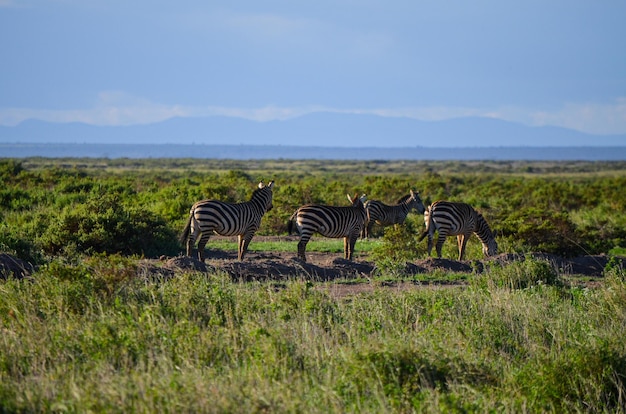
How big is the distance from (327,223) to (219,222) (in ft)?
8.21

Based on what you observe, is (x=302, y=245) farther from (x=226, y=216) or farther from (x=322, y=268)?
(x=322, y=268)

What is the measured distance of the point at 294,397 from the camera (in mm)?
6938

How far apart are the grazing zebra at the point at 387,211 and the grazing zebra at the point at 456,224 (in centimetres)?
461

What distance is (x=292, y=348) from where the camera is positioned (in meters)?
8.23

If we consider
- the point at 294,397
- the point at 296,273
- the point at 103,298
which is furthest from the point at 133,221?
the point at 294,397

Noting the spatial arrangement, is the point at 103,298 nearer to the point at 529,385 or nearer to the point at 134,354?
the point at 134,354

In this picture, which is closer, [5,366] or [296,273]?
[5,366]

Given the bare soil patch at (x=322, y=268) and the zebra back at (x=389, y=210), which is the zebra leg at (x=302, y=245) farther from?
the zebra back at (x=389, y=210)

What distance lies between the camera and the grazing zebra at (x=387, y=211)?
23.9 meters

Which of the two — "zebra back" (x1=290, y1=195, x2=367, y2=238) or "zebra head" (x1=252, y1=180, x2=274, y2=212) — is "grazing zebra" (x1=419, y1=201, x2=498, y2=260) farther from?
"zebra head" (x1=252, y1=180, x2=274, y2=212)

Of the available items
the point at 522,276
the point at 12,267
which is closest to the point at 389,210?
the point at 522,276

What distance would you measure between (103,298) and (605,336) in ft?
20.3

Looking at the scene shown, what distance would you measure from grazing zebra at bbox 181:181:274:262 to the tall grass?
5.22 metres

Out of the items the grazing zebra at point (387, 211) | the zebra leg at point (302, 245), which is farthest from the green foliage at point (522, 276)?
the grazing zebra at point (387, 211)
